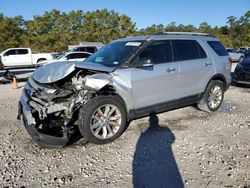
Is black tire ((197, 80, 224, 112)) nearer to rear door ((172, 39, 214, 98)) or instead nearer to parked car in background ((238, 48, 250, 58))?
rear door ((172, 39, 214, 98))

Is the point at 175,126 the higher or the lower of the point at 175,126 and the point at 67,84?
the lower

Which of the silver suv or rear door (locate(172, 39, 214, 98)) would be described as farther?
rear door (locate(172, 39, 214, 98))

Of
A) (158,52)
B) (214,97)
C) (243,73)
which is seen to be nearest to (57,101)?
(158,52)

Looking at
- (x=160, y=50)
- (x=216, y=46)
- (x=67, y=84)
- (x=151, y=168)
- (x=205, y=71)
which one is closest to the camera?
(x=151, y=168)

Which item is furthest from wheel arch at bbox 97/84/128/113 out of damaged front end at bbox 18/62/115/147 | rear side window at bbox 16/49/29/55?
rear side window at bbox 16/49/29/55

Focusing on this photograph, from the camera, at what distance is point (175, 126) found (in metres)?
5.16

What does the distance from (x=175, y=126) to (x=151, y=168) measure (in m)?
1.86

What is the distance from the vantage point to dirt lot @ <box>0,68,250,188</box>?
126 inches

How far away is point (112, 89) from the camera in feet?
14.3

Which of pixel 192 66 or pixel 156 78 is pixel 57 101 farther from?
pixel 192 66

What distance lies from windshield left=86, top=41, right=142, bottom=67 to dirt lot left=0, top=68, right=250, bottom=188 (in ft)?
4.57

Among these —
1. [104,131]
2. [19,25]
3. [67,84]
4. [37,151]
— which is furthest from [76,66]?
[19,25]

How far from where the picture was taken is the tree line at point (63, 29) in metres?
40.6

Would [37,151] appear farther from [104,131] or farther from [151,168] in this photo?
[151,168]
